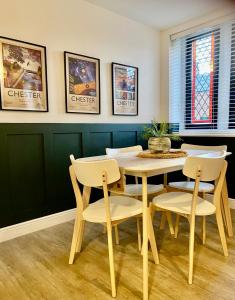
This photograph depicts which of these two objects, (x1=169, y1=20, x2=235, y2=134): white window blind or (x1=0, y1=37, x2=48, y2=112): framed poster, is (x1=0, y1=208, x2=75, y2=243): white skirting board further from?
(x1=169, y1=20, x2=235, y2=134): white window blind

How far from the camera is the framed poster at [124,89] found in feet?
9.62

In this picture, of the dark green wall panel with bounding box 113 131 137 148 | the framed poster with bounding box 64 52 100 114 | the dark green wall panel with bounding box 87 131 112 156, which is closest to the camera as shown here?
the framed poster with bounding box 64 52 100 114

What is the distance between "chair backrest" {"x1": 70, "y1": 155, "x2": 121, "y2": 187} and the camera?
140cm

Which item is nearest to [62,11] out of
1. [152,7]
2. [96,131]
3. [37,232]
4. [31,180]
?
[152,7]

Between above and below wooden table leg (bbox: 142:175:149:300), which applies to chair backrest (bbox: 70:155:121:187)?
above

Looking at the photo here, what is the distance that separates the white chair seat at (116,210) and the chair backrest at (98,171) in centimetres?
25

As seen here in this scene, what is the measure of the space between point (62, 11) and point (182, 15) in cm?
150

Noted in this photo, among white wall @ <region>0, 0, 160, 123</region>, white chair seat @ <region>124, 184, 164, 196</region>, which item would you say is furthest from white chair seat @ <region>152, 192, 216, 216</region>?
white wall @ <region>0, 0, 160, 123</region>

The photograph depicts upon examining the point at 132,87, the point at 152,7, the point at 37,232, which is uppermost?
the point at 152,7

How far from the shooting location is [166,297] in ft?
4.58

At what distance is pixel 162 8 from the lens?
278 centimetres

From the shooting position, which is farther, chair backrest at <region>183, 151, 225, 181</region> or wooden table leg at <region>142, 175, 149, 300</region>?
chair backrest at <region>183, 151, 225, 181</region>

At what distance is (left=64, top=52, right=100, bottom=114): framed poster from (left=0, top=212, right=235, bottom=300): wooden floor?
4.46ft

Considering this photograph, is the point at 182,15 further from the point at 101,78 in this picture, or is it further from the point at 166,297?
the point at 166,297
